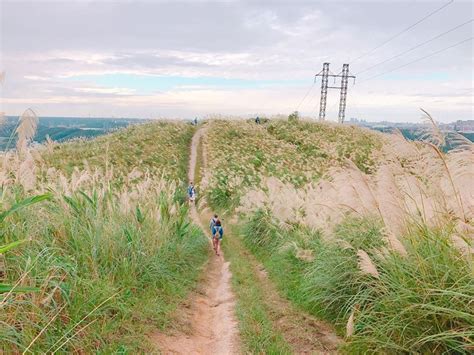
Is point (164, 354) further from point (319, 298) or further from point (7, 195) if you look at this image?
point (7, 195)

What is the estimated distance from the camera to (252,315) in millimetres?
6535

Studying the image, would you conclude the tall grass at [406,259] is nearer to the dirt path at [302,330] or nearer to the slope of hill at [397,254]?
the slope of hill at [397,254]

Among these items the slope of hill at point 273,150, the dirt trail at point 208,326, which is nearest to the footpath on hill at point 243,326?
the dirt trail at point 208,326

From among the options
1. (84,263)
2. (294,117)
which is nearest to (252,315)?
(84,263)

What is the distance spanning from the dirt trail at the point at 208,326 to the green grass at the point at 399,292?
1.26 meters

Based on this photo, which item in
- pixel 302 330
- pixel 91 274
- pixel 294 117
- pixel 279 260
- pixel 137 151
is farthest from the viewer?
pixel 294 117

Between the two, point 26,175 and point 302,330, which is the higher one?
point 26,175

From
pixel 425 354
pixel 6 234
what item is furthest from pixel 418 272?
pixel 6 234

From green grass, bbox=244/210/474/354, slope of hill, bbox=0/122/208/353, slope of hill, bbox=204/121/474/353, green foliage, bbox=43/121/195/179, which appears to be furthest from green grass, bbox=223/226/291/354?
green foliage, bbox=43/121/195/179

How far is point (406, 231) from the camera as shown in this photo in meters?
4.67

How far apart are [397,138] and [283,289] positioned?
153 inches

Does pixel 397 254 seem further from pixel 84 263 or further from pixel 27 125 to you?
pixel 27 125

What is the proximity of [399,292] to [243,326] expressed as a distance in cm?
260

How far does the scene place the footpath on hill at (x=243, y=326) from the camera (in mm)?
5438
